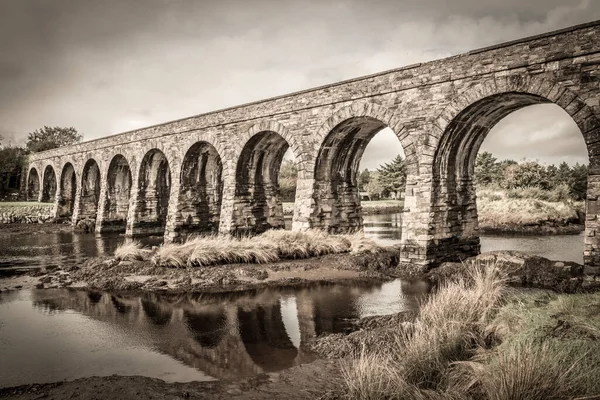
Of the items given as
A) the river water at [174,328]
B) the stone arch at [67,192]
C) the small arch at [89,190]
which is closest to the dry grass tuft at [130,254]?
the river water at [174,328]

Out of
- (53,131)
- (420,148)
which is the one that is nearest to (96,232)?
(420,148)

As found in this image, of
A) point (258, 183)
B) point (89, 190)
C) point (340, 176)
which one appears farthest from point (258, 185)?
point (89, 190)

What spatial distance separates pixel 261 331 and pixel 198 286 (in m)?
3.95

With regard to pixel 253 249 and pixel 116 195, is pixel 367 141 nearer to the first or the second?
pixel 253 249

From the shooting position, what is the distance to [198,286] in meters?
10.4

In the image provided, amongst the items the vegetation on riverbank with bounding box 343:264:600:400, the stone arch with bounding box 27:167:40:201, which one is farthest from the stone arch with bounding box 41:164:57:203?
the vegetation on riverbank with bounding box 343:264:600:400

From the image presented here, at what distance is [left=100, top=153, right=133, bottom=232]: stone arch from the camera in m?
27.3

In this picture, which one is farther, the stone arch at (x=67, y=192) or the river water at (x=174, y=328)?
the stone arch at (x=67, y=192)

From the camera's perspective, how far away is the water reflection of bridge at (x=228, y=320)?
5766 mm

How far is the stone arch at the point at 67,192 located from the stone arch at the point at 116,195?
24.1ft

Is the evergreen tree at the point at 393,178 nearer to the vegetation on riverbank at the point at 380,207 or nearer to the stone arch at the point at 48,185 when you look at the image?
the vegetation on riverbank at the point at 380,207

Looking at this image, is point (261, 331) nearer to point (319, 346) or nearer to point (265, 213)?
point (319, 346)

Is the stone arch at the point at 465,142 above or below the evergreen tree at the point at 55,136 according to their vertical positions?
below

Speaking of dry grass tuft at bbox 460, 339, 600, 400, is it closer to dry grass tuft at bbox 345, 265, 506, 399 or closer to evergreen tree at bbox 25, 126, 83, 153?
dry grass tuft at bbox 345, 265, 506, 399
